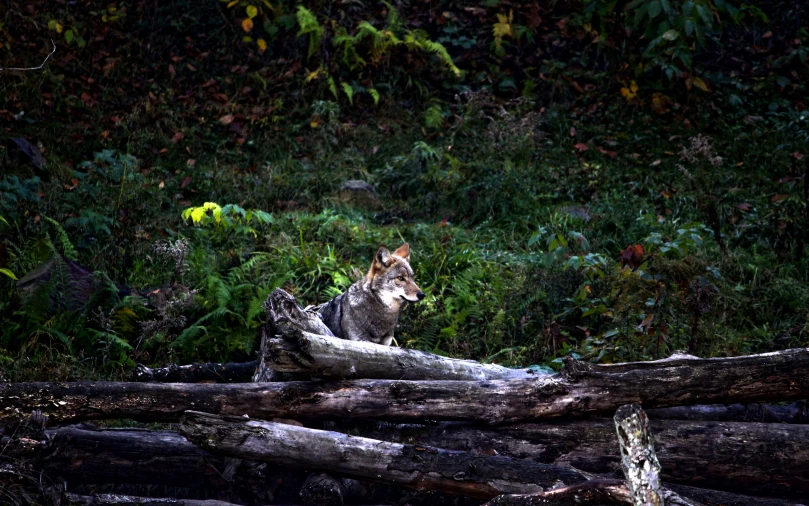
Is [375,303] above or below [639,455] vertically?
below

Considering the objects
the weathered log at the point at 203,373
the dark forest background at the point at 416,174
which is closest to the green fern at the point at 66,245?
the dark forest background at the point at 416,174

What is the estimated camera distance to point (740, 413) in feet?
19.2

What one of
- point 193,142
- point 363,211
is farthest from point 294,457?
point 193,142

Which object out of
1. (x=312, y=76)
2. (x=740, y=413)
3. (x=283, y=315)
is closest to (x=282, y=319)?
(x=283, y=315)

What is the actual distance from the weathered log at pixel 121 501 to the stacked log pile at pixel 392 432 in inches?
0.5

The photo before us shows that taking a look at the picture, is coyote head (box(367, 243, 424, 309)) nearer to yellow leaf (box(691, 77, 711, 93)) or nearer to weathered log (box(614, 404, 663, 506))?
weathered log (box(614, 404, 663, 506))

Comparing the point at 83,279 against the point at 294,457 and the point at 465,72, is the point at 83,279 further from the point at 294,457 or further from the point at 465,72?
the point at 465,72

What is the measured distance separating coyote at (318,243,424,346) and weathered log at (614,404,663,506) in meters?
4.44

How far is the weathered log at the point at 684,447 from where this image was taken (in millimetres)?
5234

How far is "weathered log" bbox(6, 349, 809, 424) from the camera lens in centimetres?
537

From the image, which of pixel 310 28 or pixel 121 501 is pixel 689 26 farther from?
pixel 121 501

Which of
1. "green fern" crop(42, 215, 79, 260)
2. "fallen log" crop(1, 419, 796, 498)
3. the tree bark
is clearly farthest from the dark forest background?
the tree bark

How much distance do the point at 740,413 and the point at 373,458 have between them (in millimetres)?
2788

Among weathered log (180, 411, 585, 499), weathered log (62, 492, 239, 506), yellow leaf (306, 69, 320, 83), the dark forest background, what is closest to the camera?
weathered log (180, 411, 585, 499)
